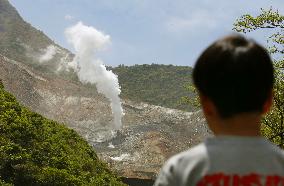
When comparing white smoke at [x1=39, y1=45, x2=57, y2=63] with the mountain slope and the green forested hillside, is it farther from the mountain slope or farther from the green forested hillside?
the green forested hillside

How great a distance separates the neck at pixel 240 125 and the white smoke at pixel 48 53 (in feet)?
434

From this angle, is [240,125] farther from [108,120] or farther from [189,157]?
[108,120]

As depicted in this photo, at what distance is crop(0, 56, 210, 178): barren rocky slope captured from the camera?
2281 inches

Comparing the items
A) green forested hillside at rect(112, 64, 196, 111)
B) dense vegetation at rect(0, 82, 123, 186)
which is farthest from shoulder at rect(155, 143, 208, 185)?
green forested hillside at rect(112, 64, 196, 111)

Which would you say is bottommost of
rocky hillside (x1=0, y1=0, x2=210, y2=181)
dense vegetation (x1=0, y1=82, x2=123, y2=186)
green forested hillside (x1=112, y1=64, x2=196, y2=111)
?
dense vegetation (x1=0, y1=82, x2=123, y2=186)

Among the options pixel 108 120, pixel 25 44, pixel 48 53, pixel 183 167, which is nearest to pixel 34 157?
pixel 183 167

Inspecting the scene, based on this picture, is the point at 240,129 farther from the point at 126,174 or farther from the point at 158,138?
the point at 158,138

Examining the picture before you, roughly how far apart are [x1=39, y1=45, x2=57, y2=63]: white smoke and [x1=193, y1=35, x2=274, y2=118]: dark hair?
132231mm

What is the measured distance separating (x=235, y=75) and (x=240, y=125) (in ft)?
0.64

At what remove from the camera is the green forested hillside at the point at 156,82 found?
5807 inches

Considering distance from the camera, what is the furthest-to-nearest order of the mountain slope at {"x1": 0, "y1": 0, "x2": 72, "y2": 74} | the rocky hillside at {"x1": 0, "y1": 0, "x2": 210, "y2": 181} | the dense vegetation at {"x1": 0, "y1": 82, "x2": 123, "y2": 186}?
the mountain slope at {"x1": 0, "y1": 0, "x2": 72, "y2": 74}, the rocky hillside at {"x1": 0, "y1": 0, "x2": 210, "y2": 181}, the dense vegetation at {"x1": 0, "y1": 82, "x2": 123, "y2": 186}

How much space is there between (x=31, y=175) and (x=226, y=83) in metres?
18.1

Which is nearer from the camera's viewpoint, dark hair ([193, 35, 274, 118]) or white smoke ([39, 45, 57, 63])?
dark hair ([193, 35, 274, 118])

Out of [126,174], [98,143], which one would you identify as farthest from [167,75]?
[126,174]
